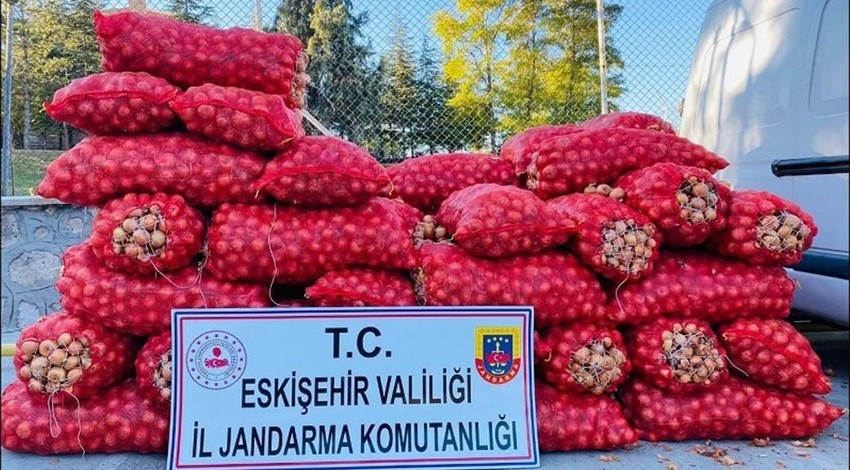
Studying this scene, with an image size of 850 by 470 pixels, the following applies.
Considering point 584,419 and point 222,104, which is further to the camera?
point 584,419

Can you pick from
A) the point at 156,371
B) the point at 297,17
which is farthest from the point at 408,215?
the point at 297,17

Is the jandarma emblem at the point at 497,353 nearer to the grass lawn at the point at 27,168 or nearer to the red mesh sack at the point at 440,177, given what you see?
the red mesh sack at the point at 440,177

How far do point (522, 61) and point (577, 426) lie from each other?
5.87 meters

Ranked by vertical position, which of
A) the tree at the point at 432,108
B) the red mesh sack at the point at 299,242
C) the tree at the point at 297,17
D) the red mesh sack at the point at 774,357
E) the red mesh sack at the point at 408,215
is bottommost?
the red mesh sack at the point at 774,357

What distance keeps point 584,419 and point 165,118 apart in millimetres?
1621

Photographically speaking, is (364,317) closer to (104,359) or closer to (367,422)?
(367,422)

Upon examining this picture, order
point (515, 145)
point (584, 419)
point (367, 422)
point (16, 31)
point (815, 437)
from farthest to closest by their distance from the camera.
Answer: point (16, 31) < point (515, 145) < point (815, 437) < point (584, 419) < point (367, 422)

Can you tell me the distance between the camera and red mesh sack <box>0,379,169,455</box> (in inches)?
74.9

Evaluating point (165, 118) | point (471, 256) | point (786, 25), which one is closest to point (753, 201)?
point (471, 256)

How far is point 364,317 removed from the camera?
1.96 m

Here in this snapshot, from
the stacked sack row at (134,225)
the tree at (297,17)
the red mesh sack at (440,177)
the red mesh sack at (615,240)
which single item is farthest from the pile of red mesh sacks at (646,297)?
the tree at (297,17)

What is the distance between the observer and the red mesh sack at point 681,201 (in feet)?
6.97

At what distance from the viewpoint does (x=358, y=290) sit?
2.01m

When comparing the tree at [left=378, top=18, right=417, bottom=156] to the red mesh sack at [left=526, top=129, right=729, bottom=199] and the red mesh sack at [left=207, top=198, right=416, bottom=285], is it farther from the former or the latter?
the red mesh sack at [left=207, top=198, right=416, bottom=285]
